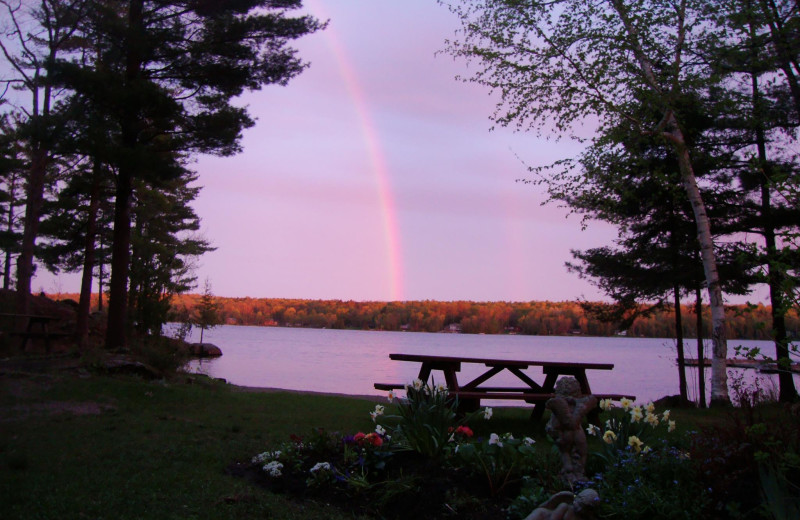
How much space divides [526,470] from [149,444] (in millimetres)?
3605

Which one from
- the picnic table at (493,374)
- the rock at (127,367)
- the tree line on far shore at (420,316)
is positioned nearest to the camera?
the picnic table at (493,374)

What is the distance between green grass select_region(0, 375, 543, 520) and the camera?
398 cm

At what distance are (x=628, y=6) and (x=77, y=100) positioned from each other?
1100 cm

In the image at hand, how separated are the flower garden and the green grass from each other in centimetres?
38

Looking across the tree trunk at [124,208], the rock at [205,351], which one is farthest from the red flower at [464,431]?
the rock at [205,351]

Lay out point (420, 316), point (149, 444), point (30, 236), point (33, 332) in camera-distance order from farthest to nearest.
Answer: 1. point (420, 316)
2. point (30, 236)
3. point (33, 332)
4. point (149, 444)

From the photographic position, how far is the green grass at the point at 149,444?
157 inches

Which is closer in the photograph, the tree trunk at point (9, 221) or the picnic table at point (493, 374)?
the picnic table at point (493, 374)

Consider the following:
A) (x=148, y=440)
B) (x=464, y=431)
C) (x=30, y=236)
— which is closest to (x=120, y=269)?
(x=30, y=236)

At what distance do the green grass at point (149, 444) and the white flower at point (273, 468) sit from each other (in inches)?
7.3

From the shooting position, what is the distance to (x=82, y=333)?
16.8 meters

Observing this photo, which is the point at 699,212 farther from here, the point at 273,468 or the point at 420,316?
the point at 420,316

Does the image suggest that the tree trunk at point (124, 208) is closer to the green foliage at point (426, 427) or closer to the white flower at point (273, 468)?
the white flower at point (273, 468)

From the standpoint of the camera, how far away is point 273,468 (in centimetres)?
475
